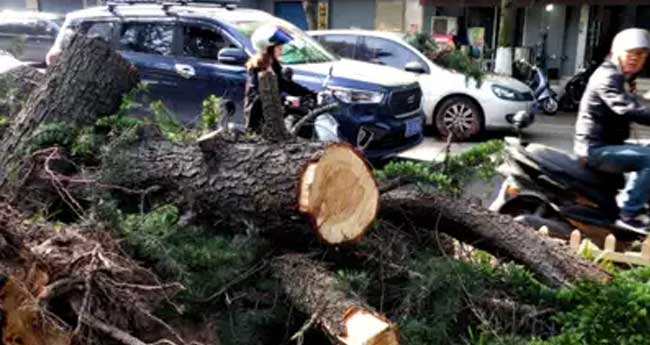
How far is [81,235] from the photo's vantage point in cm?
316

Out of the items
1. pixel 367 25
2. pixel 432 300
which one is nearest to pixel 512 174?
pixel 432 300

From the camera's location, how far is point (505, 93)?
33.3ft

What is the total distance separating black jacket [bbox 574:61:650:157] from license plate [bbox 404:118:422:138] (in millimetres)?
3130

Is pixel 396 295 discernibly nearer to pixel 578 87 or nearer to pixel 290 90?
pixel 290 90

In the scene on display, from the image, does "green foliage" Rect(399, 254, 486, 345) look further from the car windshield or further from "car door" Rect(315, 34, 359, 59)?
"car door" Rect(315, 34, 359, 59)

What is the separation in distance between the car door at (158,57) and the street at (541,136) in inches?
117

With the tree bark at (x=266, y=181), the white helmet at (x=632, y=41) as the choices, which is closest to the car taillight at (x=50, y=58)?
the tree bark at (x=266, y=181)

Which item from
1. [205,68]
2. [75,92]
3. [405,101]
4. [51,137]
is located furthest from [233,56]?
[51,137]

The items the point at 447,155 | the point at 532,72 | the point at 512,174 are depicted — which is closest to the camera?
the point at 447,155

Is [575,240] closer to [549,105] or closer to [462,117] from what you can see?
[462,117]

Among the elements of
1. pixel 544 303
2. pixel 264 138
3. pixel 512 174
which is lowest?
pixel 544 303

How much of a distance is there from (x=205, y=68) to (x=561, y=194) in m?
4.41

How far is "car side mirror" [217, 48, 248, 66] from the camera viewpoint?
745 cm

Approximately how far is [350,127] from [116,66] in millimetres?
3289
